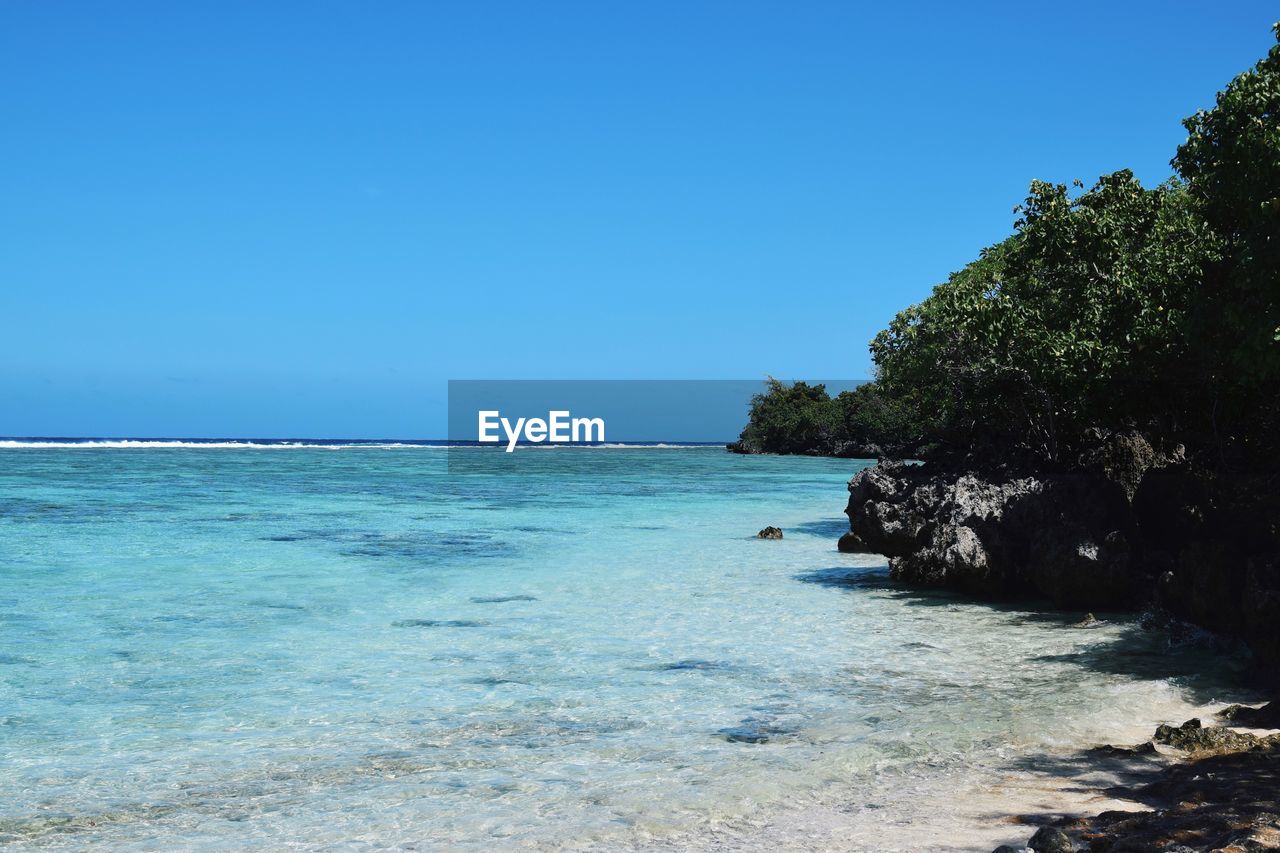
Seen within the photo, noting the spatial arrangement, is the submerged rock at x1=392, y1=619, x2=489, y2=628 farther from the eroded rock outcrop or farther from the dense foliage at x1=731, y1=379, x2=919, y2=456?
the dense foliage at x1=731, y1=379, x2=919, y2=456

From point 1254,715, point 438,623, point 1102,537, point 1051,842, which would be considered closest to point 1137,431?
point 1102,537

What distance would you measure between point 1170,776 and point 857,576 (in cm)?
928

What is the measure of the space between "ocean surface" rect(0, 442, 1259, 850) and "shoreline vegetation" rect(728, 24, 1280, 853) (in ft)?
2.20

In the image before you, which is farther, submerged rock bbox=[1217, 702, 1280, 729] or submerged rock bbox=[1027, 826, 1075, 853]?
submerged rock bbox=[1217, 702, 1280, 729]

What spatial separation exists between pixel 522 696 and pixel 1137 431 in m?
8.79

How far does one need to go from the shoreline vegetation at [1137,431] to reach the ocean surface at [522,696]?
2.20 ft

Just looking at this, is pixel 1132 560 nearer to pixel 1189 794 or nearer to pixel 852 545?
pixel 852 545

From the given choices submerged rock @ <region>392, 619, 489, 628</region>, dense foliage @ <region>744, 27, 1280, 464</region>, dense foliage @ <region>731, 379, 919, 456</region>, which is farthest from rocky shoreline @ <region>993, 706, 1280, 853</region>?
dense foliage @ <region>731, 379, 919, 456</region>

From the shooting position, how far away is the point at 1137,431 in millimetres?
13125

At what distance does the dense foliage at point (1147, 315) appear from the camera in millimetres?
8078

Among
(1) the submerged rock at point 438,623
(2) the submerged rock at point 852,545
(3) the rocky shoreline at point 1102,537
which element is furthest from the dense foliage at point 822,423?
(1) the submerged rock at point 438,623

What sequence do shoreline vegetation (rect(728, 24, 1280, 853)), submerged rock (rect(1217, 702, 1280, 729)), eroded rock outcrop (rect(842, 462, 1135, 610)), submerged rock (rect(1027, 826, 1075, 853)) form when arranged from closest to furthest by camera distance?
submerged rock (rect(1027, 826, 1075, 853)) < submerged rock (rect(1217, 702, 1280, 729)) < shoreline vegetation (rect(728, 24, 1280, 853)) < eroded rock outcrop (rect(842, 462, 1135, 610))

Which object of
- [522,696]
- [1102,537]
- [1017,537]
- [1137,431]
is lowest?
[522,696]

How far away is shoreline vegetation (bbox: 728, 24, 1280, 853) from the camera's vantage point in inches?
303
